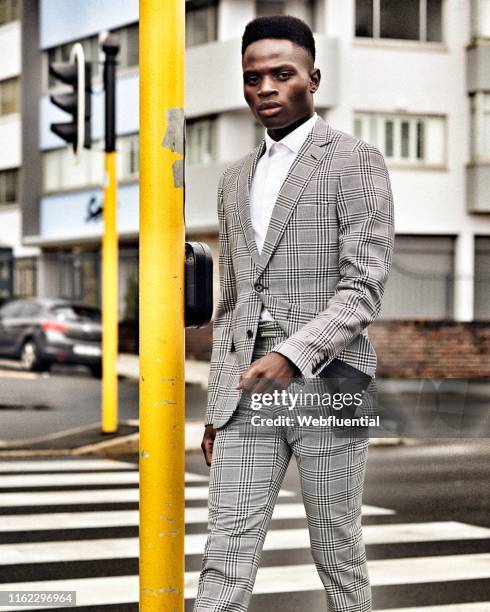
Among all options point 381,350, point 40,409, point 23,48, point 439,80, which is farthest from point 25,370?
point 23,48

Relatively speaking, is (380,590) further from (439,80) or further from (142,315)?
(439,80)

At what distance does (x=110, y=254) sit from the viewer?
1227cm

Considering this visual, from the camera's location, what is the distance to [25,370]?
2491 centimetres

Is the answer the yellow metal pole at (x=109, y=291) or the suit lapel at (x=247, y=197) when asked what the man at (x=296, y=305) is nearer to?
the suit lapel at (x=247, y=197)

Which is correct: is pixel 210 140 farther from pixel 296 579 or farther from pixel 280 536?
pixel 296 579

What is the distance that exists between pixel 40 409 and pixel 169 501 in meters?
13.3

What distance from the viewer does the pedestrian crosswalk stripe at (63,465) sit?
10.8 meters

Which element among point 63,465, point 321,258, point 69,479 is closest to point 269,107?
point 321,258

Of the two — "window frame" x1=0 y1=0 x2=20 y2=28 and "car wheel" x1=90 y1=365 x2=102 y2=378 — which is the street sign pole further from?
"window frame" x1=0 y1=0 x2=20 y2=28

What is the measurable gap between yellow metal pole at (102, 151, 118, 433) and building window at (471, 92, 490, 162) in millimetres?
18817

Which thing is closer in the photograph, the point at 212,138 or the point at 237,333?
the point at 237,333

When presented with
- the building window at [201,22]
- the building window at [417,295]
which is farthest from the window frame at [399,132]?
the building window at [201,22]

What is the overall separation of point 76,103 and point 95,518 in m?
4.58

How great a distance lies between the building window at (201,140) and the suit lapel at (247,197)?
2677cm
